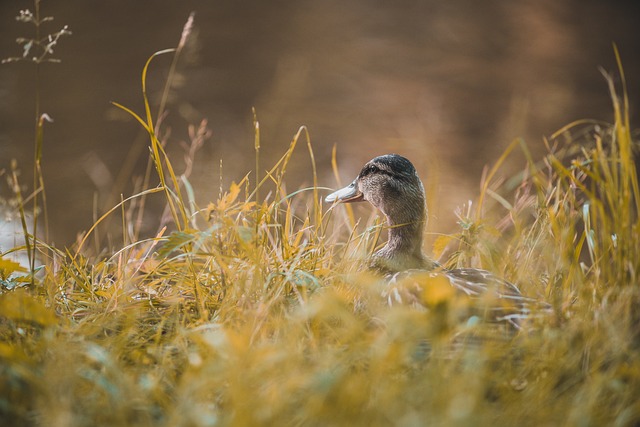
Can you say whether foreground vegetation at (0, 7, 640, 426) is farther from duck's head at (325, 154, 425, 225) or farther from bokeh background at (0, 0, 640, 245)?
bokeh background at (0, 0, 640, 245)

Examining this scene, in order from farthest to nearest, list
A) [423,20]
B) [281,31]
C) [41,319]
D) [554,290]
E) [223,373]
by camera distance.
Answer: [423,20]
[281,31]
[554,290]
[41,319]
[223,373]

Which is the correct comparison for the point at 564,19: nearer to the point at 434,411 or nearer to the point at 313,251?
the point at 313,251

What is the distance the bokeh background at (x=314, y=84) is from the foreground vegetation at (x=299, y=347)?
313 cm

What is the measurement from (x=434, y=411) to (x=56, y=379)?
0.95 m

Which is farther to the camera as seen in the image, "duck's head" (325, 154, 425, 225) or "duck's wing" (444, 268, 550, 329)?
"duck's head" (325, 154, 425, 225)

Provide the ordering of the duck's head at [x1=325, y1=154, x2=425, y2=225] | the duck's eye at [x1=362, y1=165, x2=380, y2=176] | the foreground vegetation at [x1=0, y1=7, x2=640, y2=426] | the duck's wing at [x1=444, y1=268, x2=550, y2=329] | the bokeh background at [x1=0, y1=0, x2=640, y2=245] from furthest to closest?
the bokeh background at [x1=0, y1=0, x2=640, y2=245] → the duck's eye at [x1=362, y1=165, x2=380, y2=176] → the duck's head at [x1=325, y1=154, x2=425, y2=225] → the duck's wing at [x1=444, y1=268, x2=550, y2=329] → the foreground vegetation at [x1=0, y1=7, x2=640, y2=426]

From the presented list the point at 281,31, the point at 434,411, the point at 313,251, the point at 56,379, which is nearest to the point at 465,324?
the point at 434,411

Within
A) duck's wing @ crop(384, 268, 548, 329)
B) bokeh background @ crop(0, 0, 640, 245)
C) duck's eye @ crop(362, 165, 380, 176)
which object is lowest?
bokeh background @ crop(0, 0, 640, 245)

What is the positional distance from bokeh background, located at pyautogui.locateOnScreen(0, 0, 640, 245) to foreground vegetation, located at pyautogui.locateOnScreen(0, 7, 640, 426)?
313 cm

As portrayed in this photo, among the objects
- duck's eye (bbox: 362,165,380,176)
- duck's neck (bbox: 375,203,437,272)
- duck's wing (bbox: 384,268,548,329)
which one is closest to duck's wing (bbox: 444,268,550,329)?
duck's wing (bbox: 384,268,548,329)

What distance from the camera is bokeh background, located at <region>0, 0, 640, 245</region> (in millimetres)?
7242

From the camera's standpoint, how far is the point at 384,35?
12477mm

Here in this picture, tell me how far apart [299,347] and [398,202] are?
1.44 meters

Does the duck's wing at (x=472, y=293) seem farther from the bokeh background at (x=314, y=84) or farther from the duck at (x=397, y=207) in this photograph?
the bokeh background at (x=314, y=84)
